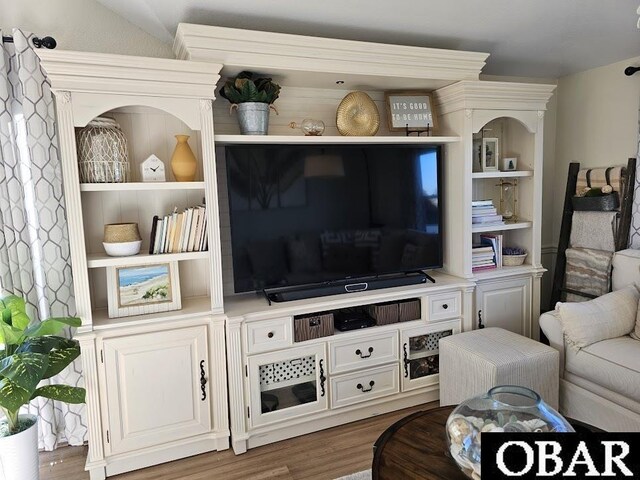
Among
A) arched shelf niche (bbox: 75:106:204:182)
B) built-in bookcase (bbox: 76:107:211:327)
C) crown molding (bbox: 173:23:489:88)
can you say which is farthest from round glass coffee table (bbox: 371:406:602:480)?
crown molding (bbox: 173:23:489:88)

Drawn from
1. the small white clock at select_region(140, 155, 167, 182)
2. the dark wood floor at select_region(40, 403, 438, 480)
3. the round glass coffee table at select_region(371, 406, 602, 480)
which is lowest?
the dark wood floor at select_region(40, 403, 438, 480)

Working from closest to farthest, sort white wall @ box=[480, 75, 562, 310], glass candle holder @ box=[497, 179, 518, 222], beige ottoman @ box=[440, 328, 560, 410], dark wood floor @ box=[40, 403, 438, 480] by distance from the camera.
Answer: dark wood floor @ box=[40, 403, 438, 480] → beige ottoman @ box=[440, 328, 560, 410] → glass candle holder @ box=[497, 179, 518, 222] → white wall @ box=[480, 75, 562, 310]

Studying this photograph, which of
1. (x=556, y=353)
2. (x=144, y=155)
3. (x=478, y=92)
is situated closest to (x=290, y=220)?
(x=144, y=155)

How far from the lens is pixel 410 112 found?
9.57 ft

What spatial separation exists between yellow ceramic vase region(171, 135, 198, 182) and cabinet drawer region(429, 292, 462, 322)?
160 cm

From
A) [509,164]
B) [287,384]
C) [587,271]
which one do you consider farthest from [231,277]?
[587,271]

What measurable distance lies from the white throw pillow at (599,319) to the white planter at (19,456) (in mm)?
2781

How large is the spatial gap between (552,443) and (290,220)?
1.70m

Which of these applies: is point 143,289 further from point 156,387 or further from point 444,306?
point 444,306

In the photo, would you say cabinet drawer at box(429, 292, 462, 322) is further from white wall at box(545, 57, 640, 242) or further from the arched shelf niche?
the arched shelf niche

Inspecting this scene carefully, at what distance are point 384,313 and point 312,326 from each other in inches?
18.4

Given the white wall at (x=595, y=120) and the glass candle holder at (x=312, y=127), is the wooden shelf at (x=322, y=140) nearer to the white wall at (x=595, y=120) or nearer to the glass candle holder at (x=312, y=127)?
the glass candle holder at (x=312, y=127)

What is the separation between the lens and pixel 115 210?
2494mm

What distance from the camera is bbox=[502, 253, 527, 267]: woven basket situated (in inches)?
125
